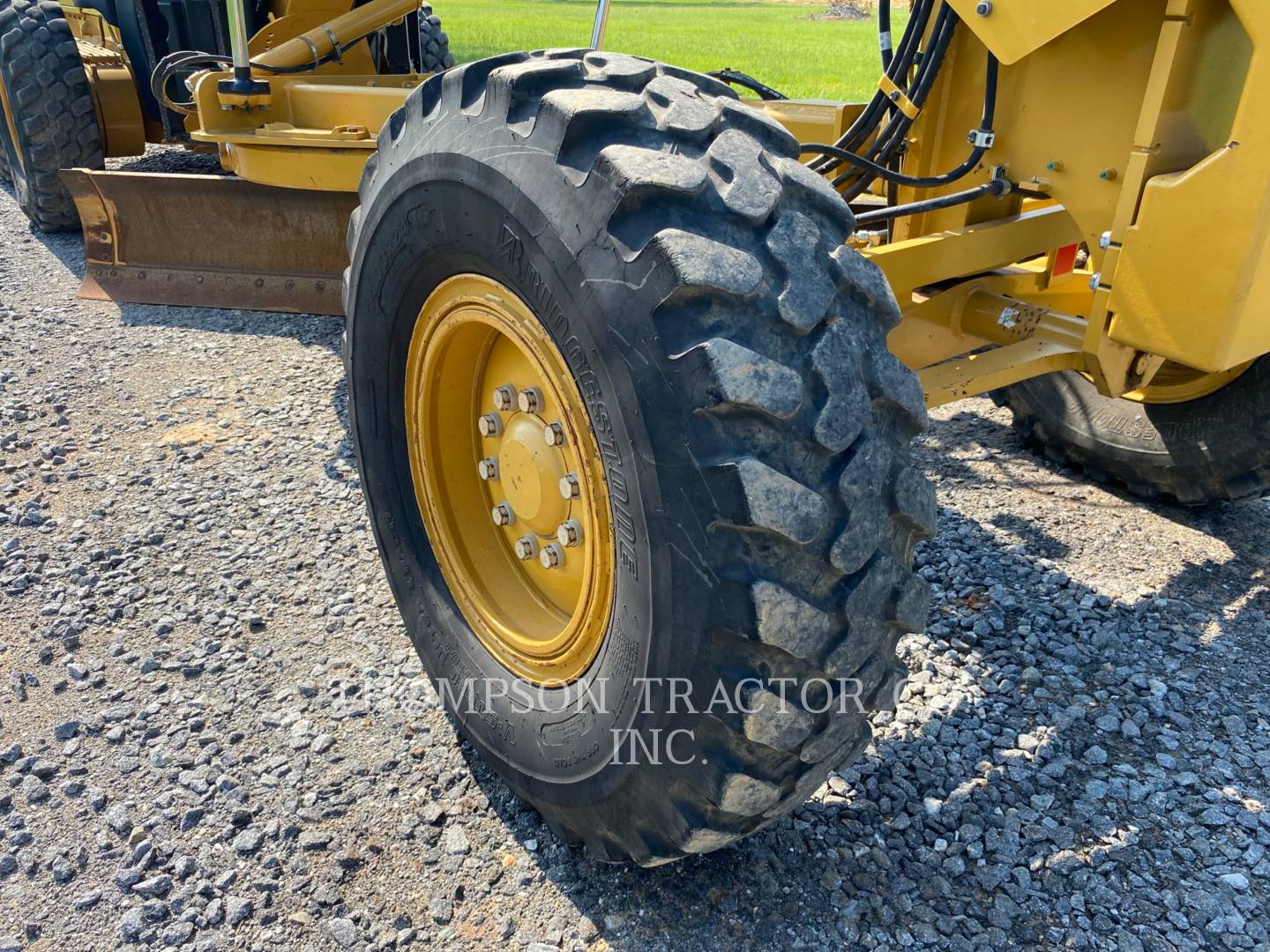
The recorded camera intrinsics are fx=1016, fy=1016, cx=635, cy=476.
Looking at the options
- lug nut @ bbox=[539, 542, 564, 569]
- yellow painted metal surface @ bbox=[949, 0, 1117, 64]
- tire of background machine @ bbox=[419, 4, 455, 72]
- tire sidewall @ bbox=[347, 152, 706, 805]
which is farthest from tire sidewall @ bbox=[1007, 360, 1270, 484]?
tire of background machine @ bbox=[419, 4, 455, 72]

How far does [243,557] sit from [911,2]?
2608mm

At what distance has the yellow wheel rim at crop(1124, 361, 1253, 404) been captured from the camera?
10.6ft

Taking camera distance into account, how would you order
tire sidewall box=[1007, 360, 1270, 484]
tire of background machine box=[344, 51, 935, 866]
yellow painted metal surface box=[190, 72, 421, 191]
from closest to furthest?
tire of background machine box=[344, 51, 935, 866], tire sidewall box=[1007, 360, 1270, 484], yellow painted metal surface box=[190, 72, 421, 191]

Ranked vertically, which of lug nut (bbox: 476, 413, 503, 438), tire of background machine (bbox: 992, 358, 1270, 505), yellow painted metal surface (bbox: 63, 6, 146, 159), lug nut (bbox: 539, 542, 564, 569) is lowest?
tire of background machine (bbox: 992, 358, 1270, 505)

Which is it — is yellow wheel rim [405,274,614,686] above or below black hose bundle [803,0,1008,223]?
below

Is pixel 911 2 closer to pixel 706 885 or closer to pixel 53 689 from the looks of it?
pixel 706 885

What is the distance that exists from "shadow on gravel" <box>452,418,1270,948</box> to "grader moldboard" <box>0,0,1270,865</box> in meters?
0.32

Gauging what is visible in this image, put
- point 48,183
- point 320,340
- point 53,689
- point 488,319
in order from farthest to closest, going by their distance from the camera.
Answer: point 48,183
point 320,340
point 53,689
point 488,319

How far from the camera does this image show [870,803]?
7.74 feet

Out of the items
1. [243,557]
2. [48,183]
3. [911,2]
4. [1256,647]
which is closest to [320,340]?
[243,557]

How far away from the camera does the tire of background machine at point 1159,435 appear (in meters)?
3.27

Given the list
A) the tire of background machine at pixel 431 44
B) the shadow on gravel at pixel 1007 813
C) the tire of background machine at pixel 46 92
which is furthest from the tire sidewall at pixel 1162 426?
the tire of background machine at pixel 46 92

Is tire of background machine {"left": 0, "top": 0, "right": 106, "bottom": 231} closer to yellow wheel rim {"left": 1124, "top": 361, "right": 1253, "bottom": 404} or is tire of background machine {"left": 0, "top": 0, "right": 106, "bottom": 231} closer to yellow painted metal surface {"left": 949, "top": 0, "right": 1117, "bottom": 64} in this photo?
yellow painted metal surface {"left": 949, "top": 0, "right": 1117, "bottom": 64}
